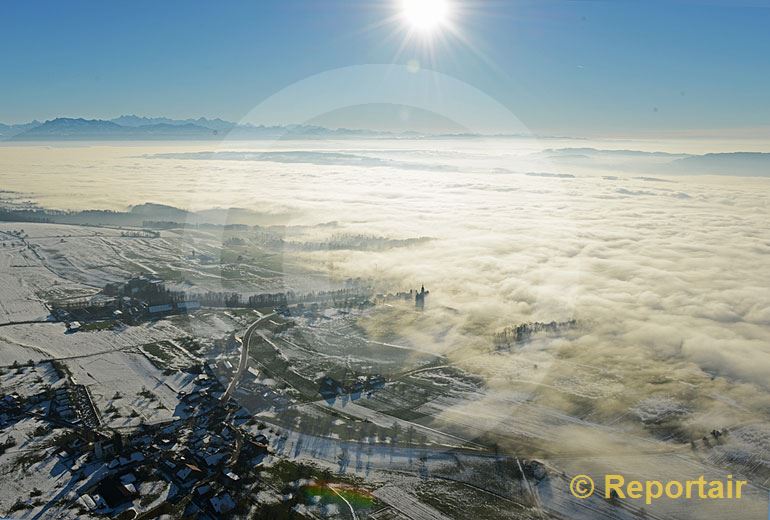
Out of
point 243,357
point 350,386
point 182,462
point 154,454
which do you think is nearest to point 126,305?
point 243,357

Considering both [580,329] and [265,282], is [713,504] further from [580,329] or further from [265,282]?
[265,282]

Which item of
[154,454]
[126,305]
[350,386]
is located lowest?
[350,386]

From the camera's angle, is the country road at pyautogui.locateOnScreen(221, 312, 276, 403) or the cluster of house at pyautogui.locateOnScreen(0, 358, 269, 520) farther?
the country road at pyautogui.locateOnScreen(221, 312, 276, 403)

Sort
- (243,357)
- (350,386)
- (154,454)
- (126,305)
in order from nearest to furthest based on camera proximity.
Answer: (154,454) < (350,386) < (243,357) < (126,305)

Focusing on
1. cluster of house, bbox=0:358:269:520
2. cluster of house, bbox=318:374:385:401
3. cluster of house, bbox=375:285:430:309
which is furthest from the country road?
cluster of house, bbox=375:285:430:309

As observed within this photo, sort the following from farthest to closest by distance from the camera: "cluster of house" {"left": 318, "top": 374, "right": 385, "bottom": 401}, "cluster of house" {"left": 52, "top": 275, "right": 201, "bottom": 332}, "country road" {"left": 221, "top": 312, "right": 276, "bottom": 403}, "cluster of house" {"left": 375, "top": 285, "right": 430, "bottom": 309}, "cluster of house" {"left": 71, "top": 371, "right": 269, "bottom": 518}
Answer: "cluster of house" {"left": 375, "top": 285, "right": 430, "bottom": 309}
"cluster of house" {"left": 52, "top": 275, "right": 201, "bottom": 332}
"cluster of house" {"left": 318, "top": 374, "right": 385, "bottom": 401}
"country road" {"left": 221, "top": 312, "right": 276, "bottom": 403}
"cluster of house" {"left": 71, "top": 371, "right": 269, "bottom": 518}

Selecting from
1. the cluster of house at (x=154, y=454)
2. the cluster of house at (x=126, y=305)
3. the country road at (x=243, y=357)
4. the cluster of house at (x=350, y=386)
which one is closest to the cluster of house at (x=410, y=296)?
the country road at (x=243, y=357)

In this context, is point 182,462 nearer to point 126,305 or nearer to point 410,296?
point 126,305

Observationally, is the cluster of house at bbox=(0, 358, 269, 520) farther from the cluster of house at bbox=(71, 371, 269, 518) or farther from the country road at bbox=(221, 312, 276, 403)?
the country road at bbox=(221, 312, 276, 403)

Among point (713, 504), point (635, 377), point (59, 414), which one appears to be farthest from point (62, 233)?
point (713, 504)

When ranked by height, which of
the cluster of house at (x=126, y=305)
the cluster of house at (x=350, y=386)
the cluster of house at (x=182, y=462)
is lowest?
the cluster of house at (x=350, y=386)

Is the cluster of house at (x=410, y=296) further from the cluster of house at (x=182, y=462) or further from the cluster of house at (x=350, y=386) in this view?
the cluster of house at (x=182, y=462)
